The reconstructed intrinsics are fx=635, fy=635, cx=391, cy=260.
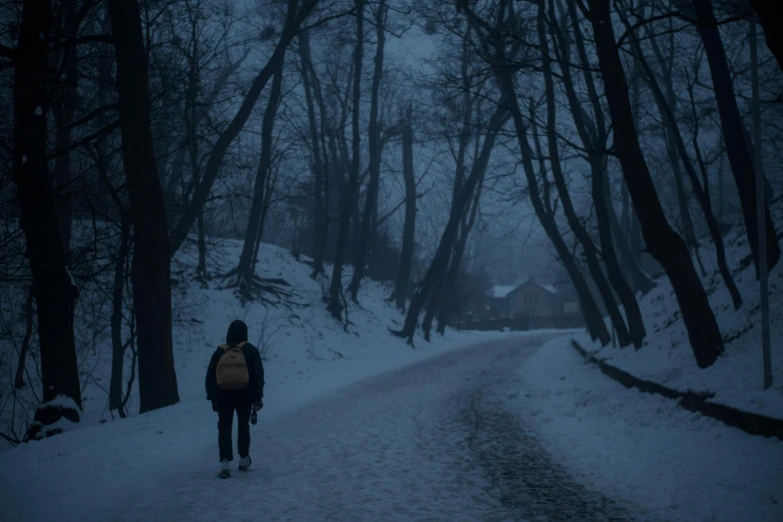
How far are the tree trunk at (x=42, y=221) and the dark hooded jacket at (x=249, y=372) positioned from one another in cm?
333

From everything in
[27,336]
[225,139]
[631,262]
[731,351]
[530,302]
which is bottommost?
[731,351]

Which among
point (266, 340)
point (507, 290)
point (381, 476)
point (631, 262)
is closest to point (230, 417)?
point (381, 476)

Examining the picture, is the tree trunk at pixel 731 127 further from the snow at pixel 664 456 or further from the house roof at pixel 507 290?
the house roof at pixel 507 290

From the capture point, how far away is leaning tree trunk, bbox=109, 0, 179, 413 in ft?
36.1

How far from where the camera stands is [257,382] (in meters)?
7.79

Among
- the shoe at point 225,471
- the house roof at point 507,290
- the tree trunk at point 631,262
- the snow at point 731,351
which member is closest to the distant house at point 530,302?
the house roof at point 507,290

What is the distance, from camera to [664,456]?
7402 mm

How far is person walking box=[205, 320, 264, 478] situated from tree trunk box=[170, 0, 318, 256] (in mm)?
5887

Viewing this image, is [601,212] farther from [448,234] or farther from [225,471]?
[225,471]

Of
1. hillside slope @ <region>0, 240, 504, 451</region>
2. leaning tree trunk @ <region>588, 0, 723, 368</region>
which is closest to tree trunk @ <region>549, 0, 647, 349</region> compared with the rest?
leaning tree trunk @ <region>588, 0, 723, 368</region>

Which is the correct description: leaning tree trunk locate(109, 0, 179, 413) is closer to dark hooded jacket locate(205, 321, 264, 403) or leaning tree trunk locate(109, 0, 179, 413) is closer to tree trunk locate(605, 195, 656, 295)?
dark hooded jacket locate(205, 321, 264, 403)

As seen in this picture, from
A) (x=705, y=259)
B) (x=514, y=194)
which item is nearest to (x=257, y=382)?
(x=514, y=194)

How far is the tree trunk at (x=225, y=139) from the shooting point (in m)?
13.3

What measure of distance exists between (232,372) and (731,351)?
8.16 metres
